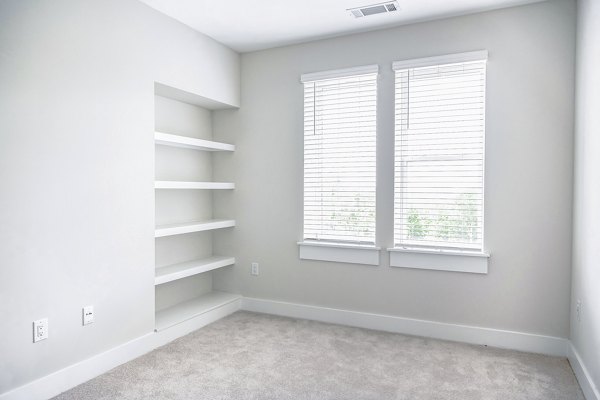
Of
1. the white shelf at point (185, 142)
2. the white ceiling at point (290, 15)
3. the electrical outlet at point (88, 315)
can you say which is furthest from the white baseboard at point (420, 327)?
the white ceiling at point (290, 15)

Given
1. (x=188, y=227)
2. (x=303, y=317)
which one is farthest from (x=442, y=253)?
(x=188, y=227)

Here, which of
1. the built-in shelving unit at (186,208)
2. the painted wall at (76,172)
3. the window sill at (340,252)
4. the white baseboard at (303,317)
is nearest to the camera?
the painted wall at (76,172)

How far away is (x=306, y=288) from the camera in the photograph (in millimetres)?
3861

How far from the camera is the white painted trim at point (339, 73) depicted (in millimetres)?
3520

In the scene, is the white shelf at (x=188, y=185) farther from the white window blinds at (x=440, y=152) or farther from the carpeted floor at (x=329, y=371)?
the white window blinds at (x=440, y=152)

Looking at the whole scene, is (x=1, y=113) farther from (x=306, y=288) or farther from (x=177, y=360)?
(x=306, y=288)

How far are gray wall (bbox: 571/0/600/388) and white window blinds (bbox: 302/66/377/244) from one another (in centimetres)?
148

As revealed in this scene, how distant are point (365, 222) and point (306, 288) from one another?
2.82 ft

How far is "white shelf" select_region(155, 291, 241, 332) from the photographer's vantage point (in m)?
3.34

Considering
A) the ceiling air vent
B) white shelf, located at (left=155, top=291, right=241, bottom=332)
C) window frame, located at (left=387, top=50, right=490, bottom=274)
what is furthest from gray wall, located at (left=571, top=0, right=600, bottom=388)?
white shelf, located at (left=155, top=291, right=241, bottom=332)

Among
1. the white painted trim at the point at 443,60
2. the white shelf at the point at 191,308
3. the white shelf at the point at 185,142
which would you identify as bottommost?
the white shelf at the point at 191,308

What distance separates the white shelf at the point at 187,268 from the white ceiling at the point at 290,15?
81.9 inches

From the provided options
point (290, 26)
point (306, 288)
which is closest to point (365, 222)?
point (306, 288)

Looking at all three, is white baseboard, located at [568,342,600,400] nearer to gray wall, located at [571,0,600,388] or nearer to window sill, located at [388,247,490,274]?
gray wall, located at [571,0,600,388]
